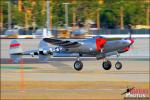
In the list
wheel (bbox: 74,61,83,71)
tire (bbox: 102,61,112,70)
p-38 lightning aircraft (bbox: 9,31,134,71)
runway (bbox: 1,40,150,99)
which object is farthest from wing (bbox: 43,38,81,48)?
tire (bbox: 102,61,112,70)

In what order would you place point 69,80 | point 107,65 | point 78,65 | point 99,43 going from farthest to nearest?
point 107,65 < point 99,43 < point 78,65 < point 69,80

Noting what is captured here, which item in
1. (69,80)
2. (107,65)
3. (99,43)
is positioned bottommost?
(69,80)

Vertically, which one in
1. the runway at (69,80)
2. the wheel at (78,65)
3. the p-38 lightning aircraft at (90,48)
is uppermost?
the p-38 lightning aircraft at (90,48)

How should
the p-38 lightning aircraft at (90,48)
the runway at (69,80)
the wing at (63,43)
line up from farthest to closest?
the p-38 lightning aircraft at (90,48), the wing at (63,43), the runway at (69,80)

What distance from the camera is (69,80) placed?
89.6ft

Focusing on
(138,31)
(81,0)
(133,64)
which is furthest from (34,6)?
(133,64)

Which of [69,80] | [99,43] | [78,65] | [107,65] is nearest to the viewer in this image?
[69,80]

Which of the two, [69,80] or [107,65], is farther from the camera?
[107,65]

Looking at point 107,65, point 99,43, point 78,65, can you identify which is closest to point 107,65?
point 107,65

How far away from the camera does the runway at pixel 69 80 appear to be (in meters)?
21.6

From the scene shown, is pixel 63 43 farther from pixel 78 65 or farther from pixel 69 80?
pixel 69 80

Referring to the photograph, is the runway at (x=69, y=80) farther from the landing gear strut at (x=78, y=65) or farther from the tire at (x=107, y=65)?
the landing gear strut at (x=78, y=65)

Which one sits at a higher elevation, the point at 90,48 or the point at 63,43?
the point at 63,43

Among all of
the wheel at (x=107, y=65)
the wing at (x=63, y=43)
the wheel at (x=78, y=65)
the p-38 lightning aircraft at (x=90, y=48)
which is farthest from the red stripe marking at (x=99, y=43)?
the wheel at (x=78, y=65)
